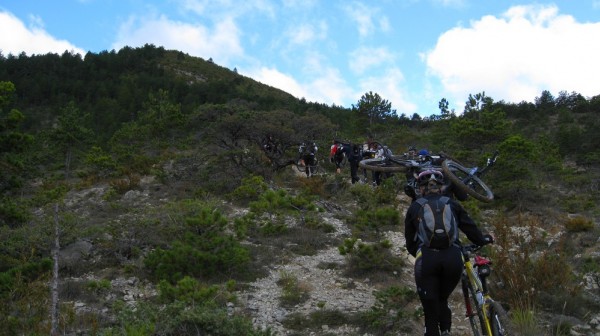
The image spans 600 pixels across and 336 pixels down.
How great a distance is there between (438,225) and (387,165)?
1809 millimetres

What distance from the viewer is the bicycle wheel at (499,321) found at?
3398 mm

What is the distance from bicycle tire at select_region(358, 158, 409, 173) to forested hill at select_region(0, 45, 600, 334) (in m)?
2.15

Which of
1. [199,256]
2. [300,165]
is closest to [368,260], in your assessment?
[199,256]

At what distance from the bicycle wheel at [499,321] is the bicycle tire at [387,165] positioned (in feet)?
5.74

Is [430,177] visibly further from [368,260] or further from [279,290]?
[368,260]

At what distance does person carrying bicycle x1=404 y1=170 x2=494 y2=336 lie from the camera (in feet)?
11.8

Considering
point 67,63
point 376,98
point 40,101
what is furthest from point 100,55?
point 376,98

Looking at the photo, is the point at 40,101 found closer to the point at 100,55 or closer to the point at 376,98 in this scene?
the point at 100,55

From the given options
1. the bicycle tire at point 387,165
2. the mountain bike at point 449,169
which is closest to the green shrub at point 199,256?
the bicycle tire at point 387,165

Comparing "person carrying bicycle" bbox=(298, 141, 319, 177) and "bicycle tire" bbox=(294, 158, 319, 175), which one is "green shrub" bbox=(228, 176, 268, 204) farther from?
"bicycle tire" bbox=(294, 158, 319, 175)

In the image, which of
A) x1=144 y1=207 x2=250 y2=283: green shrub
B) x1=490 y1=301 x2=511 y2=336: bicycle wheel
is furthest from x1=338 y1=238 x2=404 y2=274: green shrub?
x1=490 y1=301 x2=511 y2=336: bicycle wheel

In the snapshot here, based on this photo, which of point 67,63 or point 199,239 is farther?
point 67,63

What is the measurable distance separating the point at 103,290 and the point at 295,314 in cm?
271

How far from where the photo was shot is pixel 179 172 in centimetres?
1669
